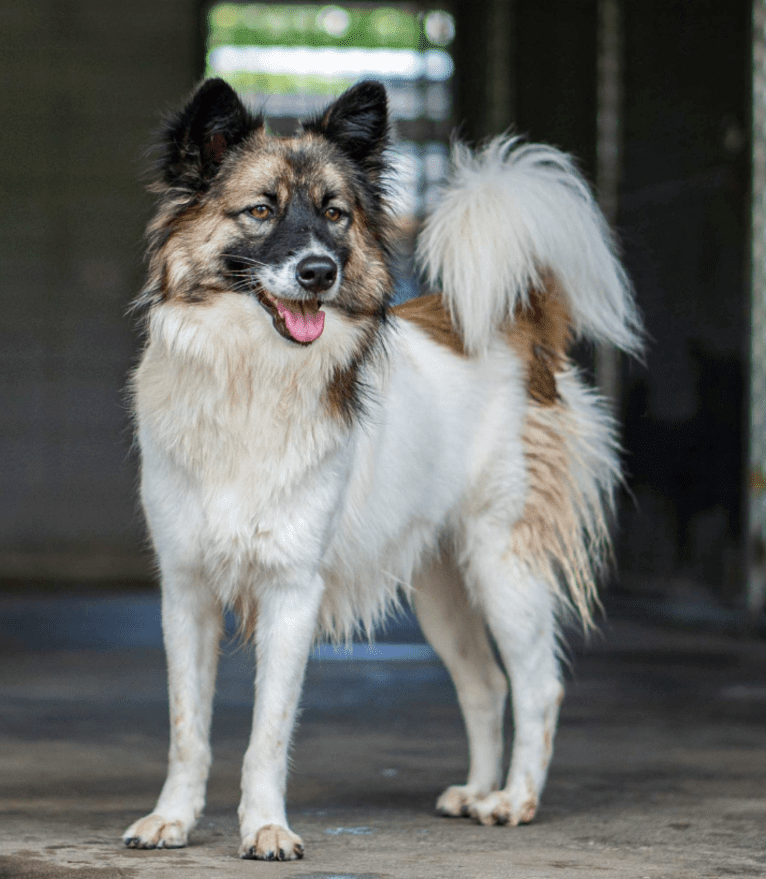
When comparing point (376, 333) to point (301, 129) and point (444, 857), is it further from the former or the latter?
point (444, 857)

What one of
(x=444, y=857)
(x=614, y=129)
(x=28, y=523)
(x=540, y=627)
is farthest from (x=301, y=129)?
(x=28, y=523)

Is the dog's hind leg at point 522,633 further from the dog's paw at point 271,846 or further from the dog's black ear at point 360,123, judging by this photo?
the dog's black ear at point 360,123

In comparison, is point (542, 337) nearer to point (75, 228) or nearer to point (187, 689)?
point (187, 689)

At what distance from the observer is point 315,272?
11.2ft

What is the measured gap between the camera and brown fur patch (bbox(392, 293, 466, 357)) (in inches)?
175

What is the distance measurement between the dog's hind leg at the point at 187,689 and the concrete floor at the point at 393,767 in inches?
5.0

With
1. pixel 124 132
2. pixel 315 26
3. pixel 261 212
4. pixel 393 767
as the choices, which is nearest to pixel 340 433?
pixel 261 212

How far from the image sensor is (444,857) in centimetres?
352

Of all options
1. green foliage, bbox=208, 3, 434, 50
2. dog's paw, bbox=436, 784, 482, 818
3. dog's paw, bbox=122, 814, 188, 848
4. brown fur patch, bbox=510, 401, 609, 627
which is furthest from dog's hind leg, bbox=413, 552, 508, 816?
green foliage, bbox=208, 3, 434, 50

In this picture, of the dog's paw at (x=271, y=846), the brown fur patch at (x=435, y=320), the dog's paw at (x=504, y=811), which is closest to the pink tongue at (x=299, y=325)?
the brown fur patch at (x=435, y=320)

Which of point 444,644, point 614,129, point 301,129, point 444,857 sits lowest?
point 444,857

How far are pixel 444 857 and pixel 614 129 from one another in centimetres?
769

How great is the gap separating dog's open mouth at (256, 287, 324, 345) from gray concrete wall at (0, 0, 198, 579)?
29.1 feet

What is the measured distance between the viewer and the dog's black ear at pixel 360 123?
384cm
